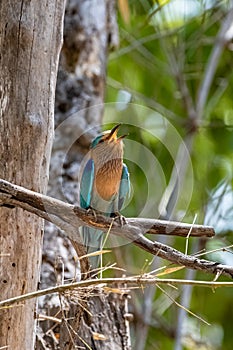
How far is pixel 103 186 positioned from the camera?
9.68 ft

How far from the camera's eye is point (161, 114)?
5.04 meters

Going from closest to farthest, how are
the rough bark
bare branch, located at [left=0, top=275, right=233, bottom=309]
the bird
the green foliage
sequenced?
bare branch, located at [left=0, top=275, right=233, bottom=309]
the bird
the rough bark
the green foliage

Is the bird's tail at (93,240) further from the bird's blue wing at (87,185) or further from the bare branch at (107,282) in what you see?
the bare branch at (107,282)

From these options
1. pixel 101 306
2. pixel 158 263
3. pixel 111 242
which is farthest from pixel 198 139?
pixel 101 306

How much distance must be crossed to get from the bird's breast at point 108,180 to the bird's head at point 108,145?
0.21 ft

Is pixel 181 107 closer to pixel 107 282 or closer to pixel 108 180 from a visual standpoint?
pixel 108 180

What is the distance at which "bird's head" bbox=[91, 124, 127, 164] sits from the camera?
119 inches

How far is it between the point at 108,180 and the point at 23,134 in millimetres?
550

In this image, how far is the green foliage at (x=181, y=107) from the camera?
4.90 metres

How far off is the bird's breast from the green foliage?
5.75ft

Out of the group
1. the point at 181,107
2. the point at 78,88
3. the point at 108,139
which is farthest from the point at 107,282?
the point at 181,107

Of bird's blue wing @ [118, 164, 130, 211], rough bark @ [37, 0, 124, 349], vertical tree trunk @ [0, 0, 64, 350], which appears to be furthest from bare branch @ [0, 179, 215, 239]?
rough bark @ [37, 0, 124, 349]

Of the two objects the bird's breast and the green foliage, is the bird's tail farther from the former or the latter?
the green foliage

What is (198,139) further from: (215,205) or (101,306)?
(101,306)
